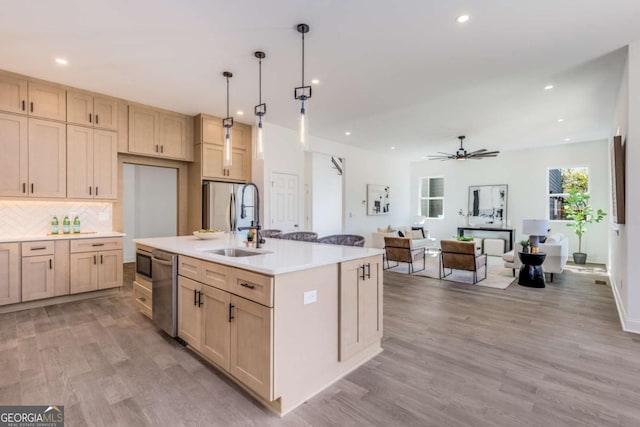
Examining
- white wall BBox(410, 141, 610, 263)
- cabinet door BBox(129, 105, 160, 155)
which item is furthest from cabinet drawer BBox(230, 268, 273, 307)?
white wall BBox(410, 141, 610, 263)

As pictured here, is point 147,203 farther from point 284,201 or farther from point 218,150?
point 284,201

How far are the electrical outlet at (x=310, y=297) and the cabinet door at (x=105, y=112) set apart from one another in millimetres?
4304

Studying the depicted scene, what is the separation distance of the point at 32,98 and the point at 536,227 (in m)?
7.51

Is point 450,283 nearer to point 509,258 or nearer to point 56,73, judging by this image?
point 509,258

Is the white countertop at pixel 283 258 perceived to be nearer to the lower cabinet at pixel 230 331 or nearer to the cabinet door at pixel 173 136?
the lower cabinet at pixel 230 331

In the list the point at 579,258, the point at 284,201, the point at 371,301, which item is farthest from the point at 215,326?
the point at 579,258

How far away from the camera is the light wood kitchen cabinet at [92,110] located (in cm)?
418

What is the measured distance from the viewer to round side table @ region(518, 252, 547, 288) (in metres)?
4.98

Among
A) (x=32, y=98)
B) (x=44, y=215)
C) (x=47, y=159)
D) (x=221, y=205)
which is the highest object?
(x=32, y=98)

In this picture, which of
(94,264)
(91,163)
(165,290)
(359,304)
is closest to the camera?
(359,304)

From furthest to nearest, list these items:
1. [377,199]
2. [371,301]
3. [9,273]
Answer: [377,199], [9,273], [371,301]

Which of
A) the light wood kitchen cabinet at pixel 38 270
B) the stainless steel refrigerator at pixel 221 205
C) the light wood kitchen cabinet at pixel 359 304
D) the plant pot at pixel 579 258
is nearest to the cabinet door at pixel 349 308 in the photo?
the light wood kitchen cabinet at pixel 359 304

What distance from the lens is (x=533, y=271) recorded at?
502 cm

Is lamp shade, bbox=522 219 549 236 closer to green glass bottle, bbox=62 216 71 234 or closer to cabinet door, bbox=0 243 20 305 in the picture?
green glass bottle, bbox=62 216 71 234
